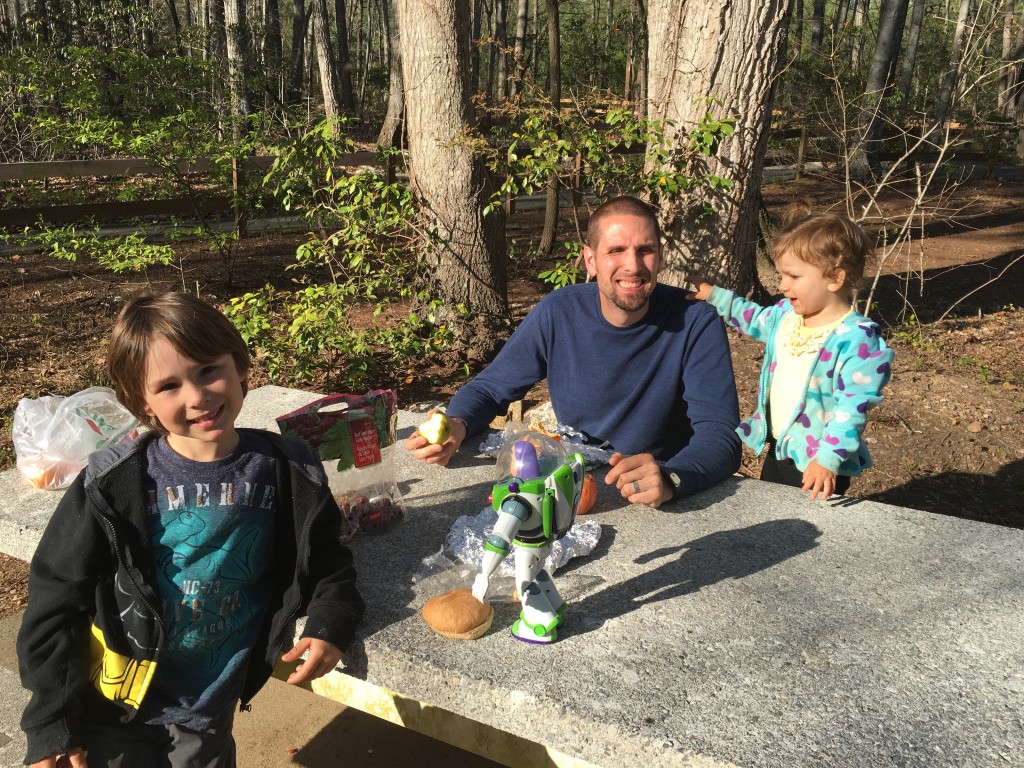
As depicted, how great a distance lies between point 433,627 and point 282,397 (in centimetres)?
188

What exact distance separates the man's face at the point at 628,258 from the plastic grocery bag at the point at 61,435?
5.22 feet

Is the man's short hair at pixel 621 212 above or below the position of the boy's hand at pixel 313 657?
above

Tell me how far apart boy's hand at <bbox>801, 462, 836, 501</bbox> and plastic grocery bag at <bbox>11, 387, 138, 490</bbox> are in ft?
6.89

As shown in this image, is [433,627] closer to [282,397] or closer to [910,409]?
[282,397]

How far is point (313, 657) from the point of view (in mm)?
1758

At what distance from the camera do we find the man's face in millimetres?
2551

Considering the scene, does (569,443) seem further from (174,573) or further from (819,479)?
(174,573)

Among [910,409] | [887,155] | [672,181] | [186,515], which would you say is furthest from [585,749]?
[887,155]

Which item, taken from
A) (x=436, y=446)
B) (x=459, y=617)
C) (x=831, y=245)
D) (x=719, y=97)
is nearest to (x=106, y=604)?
(x=459, y=617)

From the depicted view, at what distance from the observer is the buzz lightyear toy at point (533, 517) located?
63.5 inches

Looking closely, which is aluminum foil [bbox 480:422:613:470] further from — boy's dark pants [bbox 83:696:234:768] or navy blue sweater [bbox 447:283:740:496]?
boy's dark pants [bbox 83:696:234:768]

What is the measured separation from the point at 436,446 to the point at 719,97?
3284 mm

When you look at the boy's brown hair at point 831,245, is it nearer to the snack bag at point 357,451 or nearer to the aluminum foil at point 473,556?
the aluminum foil at point 473,556

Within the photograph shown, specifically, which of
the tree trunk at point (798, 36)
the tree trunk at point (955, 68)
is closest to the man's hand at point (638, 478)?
the tree trunk at point (955, 68)
